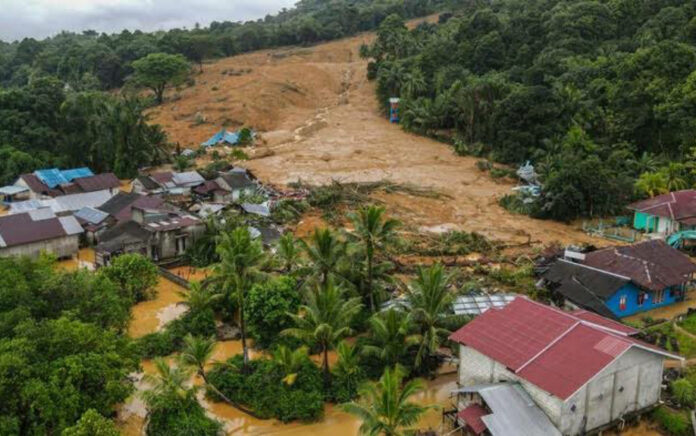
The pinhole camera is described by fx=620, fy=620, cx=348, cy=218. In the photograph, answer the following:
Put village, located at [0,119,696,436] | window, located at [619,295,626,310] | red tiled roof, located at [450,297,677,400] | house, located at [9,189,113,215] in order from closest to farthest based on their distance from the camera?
red tiled roof, located at [450,297,677,400]
village, located at [0,119,696,436]
window, located at [619,295,626,310]
house, located at [9,189,113,215]

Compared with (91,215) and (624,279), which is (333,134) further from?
(624,279)

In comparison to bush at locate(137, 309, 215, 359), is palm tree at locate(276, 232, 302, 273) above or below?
above

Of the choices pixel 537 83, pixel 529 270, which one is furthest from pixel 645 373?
pixel 537 83

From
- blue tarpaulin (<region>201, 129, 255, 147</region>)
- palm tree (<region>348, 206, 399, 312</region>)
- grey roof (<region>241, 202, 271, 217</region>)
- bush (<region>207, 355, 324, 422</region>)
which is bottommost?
bush (<region>207, 355, 324, 422</region>)

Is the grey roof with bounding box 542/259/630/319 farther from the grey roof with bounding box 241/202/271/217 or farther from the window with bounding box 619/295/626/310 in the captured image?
the grey roof with bounding box 241/202/271/217

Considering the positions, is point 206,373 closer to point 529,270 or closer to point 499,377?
point 499,377

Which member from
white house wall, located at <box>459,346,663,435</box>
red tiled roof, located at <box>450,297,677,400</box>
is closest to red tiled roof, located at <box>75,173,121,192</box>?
red tiled roof, located at <box>450,297,677,400</box>

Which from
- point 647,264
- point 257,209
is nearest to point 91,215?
point 257,209
